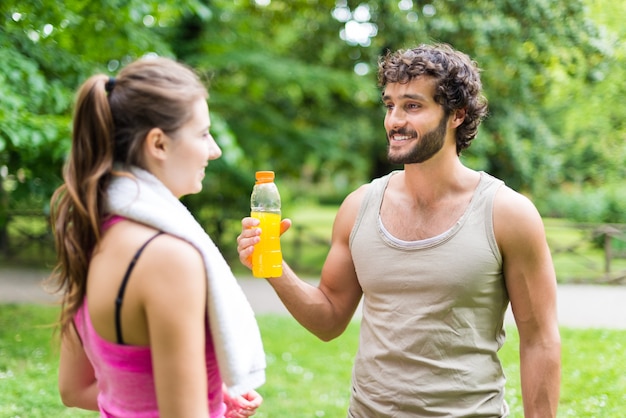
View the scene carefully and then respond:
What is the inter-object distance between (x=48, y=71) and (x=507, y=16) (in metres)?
8.35

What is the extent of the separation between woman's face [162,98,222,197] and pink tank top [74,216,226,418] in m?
0.18

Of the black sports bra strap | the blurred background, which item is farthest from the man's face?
the blurred background

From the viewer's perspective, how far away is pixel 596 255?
623 inches

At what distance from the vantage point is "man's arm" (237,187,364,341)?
2844mm

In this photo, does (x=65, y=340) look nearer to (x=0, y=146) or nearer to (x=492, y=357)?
(x=492, y=357)

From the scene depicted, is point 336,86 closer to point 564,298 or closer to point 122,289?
point 564,298

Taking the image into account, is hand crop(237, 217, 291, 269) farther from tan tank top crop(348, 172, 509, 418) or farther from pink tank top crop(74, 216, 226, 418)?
pink tank top crop(74, 216, 226, 418)

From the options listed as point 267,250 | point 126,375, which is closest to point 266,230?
point 267,250

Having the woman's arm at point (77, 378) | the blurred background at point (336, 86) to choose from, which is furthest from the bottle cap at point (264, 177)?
the blurred background at point (336, 86)

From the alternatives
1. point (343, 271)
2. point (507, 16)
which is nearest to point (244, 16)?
point (507, 16)

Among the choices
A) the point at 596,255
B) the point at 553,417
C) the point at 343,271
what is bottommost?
the point at 596,255

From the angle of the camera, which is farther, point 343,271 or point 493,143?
point 493,143

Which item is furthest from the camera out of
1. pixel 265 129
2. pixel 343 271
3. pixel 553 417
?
pixel 265 129

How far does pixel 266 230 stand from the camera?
262 centimetres
